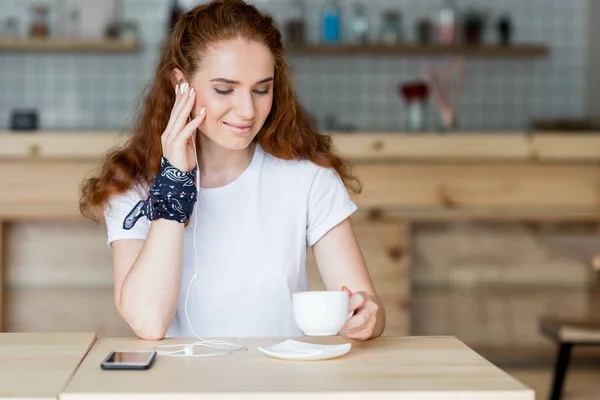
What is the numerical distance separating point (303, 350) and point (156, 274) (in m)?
0.40

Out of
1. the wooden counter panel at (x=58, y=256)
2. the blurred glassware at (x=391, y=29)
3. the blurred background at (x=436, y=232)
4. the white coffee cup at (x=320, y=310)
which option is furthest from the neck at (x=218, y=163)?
the blurred glassware at (x=391, y=29)

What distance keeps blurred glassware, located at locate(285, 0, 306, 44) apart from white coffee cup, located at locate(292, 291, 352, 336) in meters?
3.50

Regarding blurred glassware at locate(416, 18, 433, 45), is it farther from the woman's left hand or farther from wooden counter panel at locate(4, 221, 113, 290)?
the woman's left hand

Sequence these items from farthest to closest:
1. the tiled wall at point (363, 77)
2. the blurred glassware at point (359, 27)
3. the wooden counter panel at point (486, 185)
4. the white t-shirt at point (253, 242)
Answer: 1. the tiled wall at point (363, 77)
2. the blurred glassware at point (359, 27)
3. the wooden counter panel at point (486, 185)
4. the white t-shirt at point (253, 242)

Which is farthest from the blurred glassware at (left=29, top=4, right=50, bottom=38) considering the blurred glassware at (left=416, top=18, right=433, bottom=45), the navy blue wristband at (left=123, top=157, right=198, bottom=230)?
the navy blue wristband at (left=123, top=157, right=198, bottom=230)

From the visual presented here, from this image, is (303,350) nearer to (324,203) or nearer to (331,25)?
(324,203)

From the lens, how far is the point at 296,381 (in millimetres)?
1074

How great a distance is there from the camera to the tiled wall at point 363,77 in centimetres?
480

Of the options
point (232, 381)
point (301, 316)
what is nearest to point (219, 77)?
point (301, 316)

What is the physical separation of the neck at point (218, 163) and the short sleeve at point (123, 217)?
0.15 metres

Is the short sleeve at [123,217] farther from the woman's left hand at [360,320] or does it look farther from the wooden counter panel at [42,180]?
the wooden counter panel at [42,180]

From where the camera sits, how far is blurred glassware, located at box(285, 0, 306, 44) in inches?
185

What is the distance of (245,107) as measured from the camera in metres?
1.62

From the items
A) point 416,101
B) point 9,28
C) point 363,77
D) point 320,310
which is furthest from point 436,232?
point 9,28
